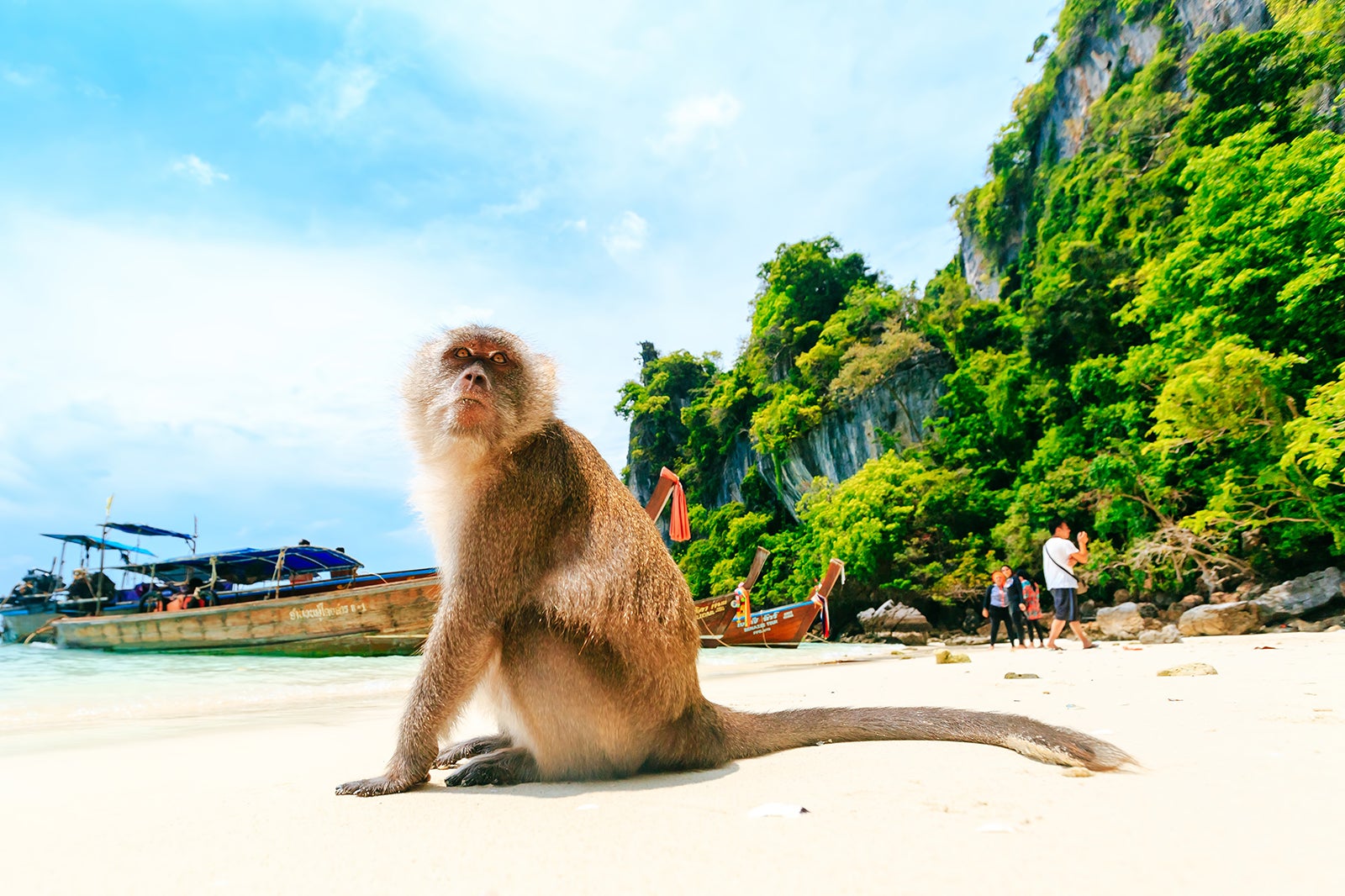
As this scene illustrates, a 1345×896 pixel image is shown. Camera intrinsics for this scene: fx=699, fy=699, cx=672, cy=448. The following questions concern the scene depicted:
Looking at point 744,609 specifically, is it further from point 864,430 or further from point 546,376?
point 864,430

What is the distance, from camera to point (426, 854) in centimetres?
163

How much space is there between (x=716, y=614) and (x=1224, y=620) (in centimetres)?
1169

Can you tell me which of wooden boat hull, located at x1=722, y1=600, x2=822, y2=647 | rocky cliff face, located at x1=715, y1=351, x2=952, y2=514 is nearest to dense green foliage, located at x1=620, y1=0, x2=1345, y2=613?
rocky cliff face, located at x1=715, y1=351, x2=952, y2=514

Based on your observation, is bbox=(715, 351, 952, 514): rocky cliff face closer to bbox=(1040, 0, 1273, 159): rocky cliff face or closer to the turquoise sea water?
bbox=(1040, 0, 1273, 159): rocky cliff face

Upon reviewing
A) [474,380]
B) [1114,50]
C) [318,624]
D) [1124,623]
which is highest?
[1114,50]

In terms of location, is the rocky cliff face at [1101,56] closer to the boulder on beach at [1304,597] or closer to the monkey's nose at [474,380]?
the boulder on beach at [1304,597]

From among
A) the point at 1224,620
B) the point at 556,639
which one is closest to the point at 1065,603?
the point at 1224,620

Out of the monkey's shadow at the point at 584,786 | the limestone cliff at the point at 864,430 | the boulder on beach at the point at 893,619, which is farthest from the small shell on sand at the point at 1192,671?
the limestone cliff at the point at 864,430

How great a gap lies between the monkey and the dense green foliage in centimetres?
1438

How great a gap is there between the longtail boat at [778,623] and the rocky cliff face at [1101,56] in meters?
24.1

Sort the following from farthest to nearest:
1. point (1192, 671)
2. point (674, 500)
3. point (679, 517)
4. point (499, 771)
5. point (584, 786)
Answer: point (674, 500), point (679, 517), point (1192, 671), point (499, 771), point (584, 786)

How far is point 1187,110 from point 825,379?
19.1 meters

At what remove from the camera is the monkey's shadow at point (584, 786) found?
7.84 ft

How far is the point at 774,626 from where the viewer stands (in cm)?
2019
